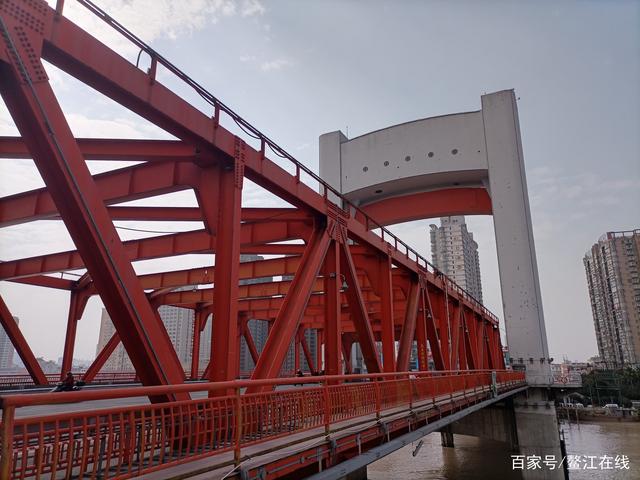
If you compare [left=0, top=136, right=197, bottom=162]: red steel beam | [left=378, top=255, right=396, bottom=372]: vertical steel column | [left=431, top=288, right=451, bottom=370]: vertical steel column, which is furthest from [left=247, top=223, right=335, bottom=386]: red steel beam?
[left=431, top=288, right=451, bottom=370]: vertical steel column

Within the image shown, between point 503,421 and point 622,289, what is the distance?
76.4 metres

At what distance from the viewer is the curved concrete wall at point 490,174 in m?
23.0

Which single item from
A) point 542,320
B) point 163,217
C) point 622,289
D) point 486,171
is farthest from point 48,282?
point 622,289

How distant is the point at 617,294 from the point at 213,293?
9816 centimetres

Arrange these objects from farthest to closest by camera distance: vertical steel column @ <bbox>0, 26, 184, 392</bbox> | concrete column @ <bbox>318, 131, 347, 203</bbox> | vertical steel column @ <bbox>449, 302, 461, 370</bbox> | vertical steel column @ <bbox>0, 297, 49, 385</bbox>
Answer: concrete column @ <bbox>318, 131, 347, 203</bbox> → vertical steel column @ <bbox>449, 302, 461, 370</bbox> → vertical steel column @ <bbox>0, 297, 49, 385</bbox> → vertical steel column @ <bbox>0, 26, 184, 392</bbox>

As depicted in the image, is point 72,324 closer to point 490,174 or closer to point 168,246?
point 168,246

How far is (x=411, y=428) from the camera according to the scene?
8.94 metres

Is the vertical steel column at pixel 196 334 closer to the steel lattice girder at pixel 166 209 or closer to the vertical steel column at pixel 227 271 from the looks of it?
the steel lattice girder at pixel 166 209

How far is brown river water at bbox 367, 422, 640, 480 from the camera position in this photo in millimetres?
25500

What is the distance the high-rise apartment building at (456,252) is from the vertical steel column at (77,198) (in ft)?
380

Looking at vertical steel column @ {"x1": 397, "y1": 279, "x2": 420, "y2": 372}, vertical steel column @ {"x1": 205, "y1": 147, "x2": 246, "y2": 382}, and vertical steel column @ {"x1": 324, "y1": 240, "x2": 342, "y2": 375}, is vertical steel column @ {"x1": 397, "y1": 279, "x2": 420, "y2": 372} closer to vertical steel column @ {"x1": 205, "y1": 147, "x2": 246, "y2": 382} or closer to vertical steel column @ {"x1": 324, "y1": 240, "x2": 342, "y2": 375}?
vertical steel column @ {"x1": 324, "y1": 240, "x2": 342, "y2": 375}

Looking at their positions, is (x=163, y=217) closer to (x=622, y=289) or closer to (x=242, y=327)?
(x=242, y=327)

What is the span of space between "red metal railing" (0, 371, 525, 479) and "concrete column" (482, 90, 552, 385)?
13195 mm

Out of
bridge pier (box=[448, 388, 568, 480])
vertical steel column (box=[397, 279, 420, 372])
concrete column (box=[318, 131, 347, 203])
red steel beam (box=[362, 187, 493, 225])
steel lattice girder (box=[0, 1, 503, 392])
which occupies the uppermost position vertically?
concrete column (box=[318, 131, 347, 203])
